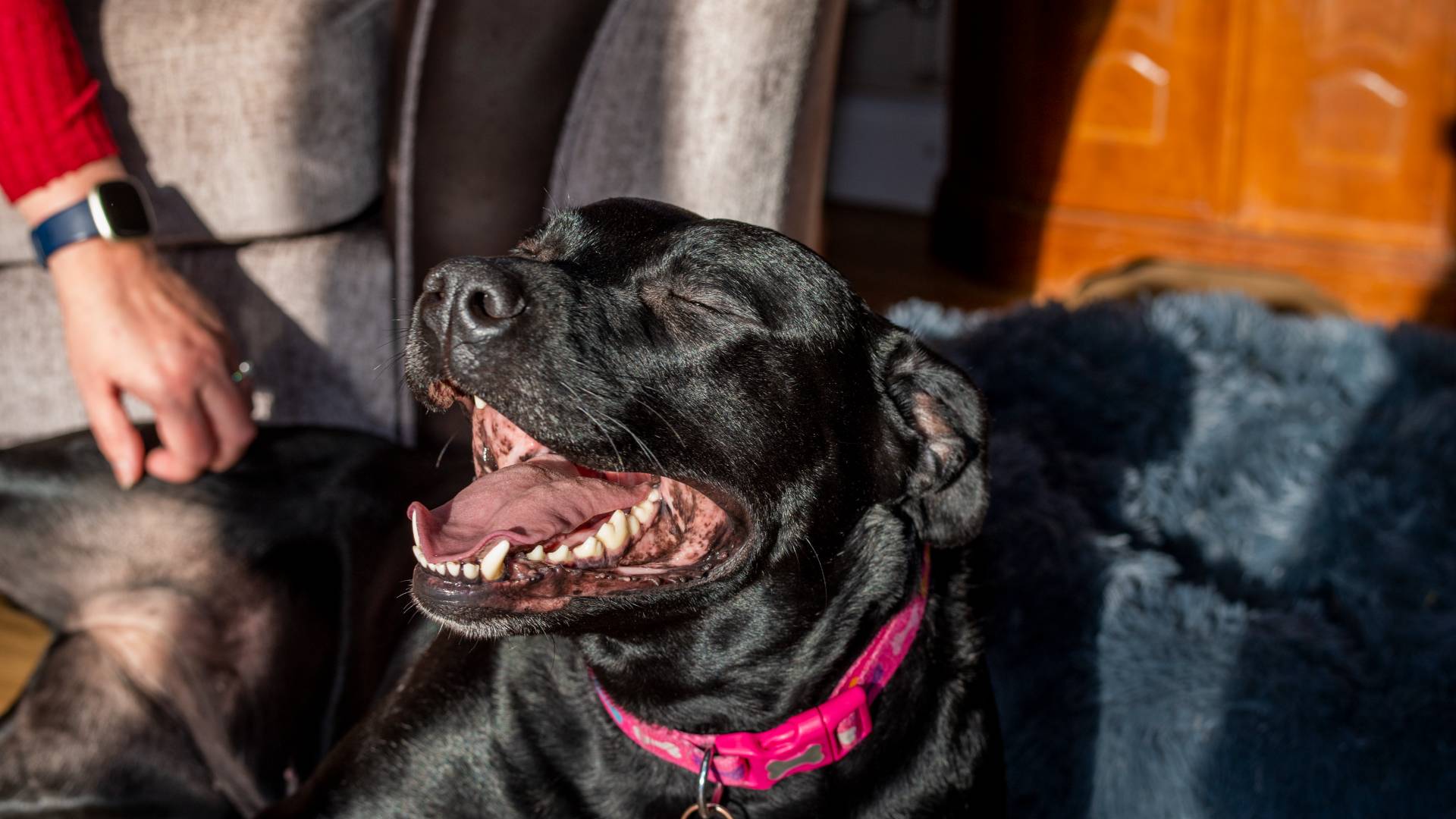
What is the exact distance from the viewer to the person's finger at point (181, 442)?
186 cm

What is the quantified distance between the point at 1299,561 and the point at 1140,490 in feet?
0.99

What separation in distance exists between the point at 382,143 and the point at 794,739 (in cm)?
141

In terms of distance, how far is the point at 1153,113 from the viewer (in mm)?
4250

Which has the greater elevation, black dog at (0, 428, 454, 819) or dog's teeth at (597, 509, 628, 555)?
dog's teeth at (597, 509, 628, 555)

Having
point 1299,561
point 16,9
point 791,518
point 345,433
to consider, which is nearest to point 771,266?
point 791,518

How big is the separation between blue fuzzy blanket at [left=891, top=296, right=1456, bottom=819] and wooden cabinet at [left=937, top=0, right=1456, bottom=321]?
1379mm

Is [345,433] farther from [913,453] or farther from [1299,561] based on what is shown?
[1299,561]

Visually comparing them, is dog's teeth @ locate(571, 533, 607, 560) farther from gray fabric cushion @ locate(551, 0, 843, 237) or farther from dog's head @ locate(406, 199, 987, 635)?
gray fabric cushion @ locate(551, 0, 843, 237)

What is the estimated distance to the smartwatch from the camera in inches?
73.7

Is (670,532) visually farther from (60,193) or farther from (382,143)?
(382,143)

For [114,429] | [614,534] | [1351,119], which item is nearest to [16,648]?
[114,429]

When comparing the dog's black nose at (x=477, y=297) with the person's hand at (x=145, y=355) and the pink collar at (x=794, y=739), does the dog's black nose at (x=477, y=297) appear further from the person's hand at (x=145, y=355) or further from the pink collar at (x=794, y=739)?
the person's hand at (x=145, y=355)

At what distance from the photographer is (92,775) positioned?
190cm

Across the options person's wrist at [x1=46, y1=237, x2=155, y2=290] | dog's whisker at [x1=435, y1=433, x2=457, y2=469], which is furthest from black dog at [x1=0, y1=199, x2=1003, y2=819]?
person's wrist at [x1=46, y1=237, x2=155, y2=290]
